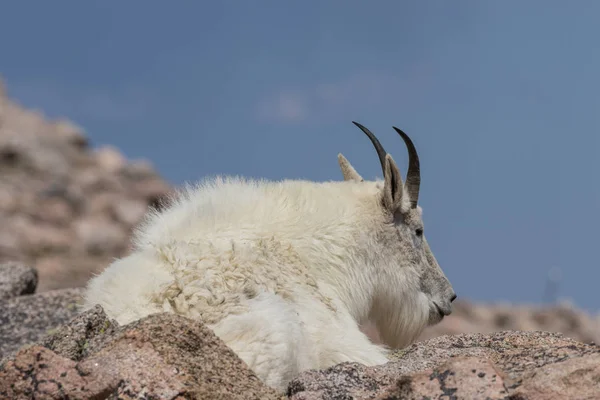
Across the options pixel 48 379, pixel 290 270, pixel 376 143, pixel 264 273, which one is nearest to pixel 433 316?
pixel 376 143

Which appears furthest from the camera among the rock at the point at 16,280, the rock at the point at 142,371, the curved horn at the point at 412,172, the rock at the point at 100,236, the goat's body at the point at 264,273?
the rock at the point at 100,236

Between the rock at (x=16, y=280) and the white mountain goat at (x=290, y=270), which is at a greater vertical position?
the rock at (x=16, y=280)

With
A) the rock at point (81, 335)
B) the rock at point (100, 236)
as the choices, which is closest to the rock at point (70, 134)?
the rock at point (100, 236)

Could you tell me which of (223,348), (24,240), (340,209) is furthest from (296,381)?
(24,240)

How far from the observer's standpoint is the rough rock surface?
67.2 ft

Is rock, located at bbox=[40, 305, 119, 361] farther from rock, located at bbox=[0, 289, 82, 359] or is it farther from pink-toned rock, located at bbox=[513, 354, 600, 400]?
rock, located at bbox=[0, 289, 82, 359]

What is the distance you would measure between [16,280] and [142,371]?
5617 millimetres

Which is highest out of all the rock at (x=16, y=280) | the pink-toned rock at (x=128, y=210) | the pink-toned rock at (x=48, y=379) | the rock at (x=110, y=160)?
the rock at (x=110, y=160)

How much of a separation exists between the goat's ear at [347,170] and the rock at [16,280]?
11.2 ft

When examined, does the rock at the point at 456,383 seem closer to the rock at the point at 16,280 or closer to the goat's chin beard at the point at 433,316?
the goat's chin beard at the point at 433,316

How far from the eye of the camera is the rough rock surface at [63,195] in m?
20.5

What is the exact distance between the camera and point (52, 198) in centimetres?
2359

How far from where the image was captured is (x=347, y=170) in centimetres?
732

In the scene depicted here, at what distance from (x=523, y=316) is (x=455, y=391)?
23.7 m
